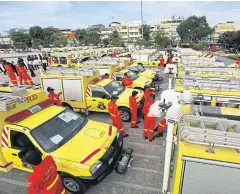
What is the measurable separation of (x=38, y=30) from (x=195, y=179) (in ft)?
236

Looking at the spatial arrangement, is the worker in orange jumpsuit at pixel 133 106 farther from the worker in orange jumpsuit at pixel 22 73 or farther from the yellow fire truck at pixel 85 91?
the worker in orange jumpsuit at pixel 22 73

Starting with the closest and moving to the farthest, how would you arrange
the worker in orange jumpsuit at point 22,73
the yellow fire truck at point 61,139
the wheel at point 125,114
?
the yellow fire truck at point 61,139 < the wheel at point 125,114 < the worker in orange jumpsuit at point 22,73

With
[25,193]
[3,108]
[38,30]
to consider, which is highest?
[38,30]

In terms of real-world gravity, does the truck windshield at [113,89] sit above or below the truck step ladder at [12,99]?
below

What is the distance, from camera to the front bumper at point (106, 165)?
4.01 metres

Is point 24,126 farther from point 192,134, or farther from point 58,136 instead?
point 192,134

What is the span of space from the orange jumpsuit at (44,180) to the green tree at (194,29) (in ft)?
290

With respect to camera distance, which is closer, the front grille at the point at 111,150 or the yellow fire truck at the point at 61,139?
the yellow fire truck at the point at 61,139

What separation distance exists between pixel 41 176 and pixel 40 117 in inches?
88.4

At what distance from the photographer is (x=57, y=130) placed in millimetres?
4844

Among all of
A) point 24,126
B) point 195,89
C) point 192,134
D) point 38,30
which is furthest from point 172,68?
point 38,30

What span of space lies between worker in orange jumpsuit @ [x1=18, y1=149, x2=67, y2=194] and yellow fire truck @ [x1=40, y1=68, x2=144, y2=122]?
4.77 meters

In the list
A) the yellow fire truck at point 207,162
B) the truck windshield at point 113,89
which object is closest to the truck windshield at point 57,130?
the yellow fire truck at point 207,162

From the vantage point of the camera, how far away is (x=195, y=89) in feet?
17.5
